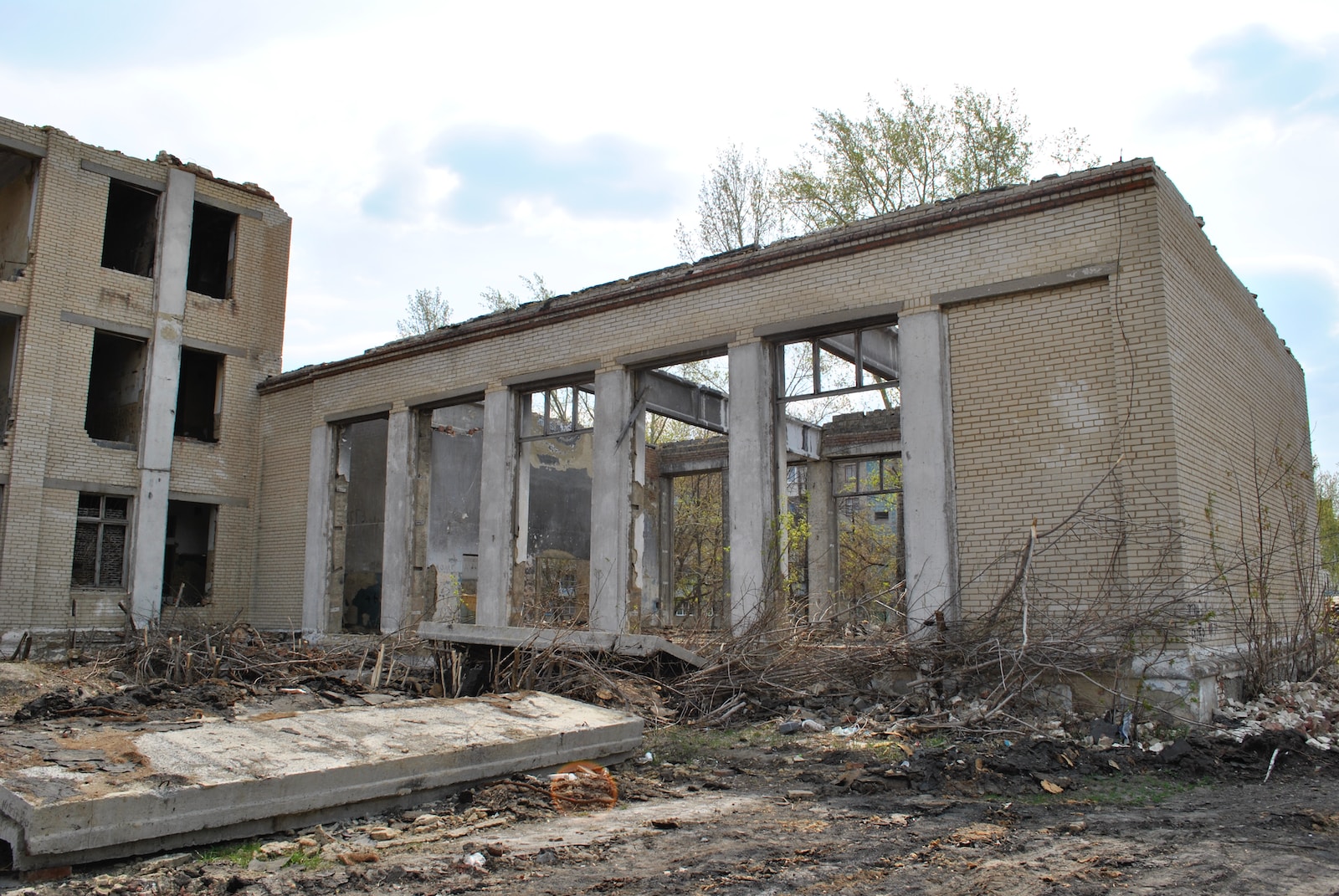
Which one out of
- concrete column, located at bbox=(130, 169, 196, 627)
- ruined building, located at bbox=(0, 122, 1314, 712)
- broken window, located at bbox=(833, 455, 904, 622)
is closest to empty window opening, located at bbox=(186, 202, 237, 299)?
ruined building, located at bbox=(0, 122, 1314, 712)

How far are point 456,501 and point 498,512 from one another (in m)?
4.60

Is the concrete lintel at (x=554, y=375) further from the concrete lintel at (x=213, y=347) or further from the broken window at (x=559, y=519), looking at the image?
the concrete lintel at (x=213, y=347)

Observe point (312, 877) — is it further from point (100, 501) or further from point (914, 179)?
point (914, 179)

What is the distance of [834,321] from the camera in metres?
11.1

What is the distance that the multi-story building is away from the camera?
15.5m

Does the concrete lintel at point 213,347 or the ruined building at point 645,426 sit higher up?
the concrete lintel at point 213,347

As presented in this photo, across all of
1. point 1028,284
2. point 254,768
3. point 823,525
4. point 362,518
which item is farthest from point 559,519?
point 254,768

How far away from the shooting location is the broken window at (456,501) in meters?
17.7

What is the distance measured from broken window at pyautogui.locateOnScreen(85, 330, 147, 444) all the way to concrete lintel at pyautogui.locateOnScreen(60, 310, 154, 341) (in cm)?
26

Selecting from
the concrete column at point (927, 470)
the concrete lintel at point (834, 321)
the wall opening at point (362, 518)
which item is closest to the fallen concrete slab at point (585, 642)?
the concrete column at point (927, 470)

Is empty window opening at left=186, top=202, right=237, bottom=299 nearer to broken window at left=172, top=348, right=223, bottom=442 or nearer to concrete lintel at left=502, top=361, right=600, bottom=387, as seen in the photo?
broken window at left=172, top=348, right=223, bottom=442

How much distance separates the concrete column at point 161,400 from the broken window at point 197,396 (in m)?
2.07

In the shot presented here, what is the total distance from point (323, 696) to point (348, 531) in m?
8.76

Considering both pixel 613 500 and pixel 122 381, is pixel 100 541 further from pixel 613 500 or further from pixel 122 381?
pixel 613 500
